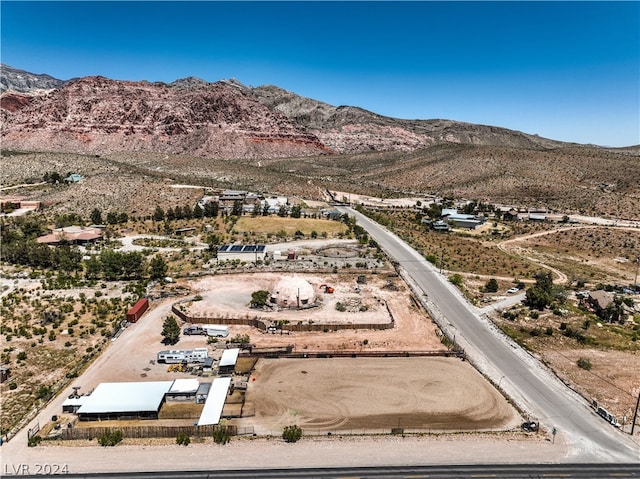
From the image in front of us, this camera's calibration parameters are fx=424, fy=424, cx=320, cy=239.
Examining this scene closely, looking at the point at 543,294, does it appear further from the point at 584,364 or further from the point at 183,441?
the point at 183,441

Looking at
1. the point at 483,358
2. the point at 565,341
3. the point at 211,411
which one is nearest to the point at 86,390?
the point at 211,411

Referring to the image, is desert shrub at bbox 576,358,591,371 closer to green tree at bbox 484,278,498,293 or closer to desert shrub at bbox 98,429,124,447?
green tree at bbox 484,278,498,293

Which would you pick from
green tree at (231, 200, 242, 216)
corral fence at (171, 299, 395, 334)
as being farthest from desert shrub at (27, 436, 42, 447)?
green tree at (231, 200, 242, 216)

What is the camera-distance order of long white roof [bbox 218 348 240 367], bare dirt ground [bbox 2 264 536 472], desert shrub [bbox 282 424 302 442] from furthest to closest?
long white roof [bbox 218 348 240 367] < desert shrub [bbox 282 424 302 442] < bare dirt ground [bbox 2 264 536 472]

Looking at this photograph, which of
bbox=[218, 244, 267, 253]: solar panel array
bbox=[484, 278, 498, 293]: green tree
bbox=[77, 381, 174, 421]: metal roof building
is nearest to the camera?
bbox=[77, 381, 174, 421]: metal roof building

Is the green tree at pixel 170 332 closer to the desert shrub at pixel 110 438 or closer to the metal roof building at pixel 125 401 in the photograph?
the metal roof building at pixel 125 401

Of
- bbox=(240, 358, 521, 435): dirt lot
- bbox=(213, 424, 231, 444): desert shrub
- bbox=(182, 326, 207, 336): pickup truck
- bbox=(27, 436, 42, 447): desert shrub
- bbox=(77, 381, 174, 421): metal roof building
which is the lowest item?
bbox=(27, 436, 42, 447): desert shrub

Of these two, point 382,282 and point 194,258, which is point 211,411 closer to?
point 382,282

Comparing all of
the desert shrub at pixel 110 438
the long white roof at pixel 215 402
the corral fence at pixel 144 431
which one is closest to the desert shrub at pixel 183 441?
the corral fence at pixel 144 431
